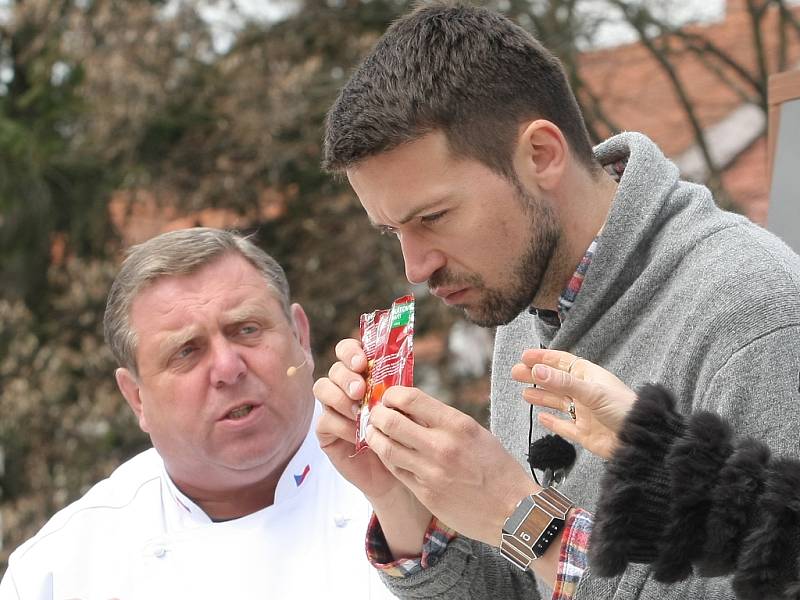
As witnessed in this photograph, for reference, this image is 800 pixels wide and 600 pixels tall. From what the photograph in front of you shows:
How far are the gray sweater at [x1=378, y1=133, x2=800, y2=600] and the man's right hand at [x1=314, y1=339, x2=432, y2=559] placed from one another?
89 millimetres

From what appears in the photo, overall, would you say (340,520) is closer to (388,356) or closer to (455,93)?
(388,356)

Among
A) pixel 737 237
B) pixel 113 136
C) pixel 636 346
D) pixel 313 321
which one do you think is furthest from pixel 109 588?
pixel 113 136

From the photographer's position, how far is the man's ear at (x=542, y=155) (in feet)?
7.90

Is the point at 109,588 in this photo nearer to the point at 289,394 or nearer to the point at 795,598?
the point at 289,394

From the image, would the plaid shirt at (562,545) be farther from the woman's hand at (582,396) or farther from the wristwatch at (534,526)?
the woman's hand at (582,396)

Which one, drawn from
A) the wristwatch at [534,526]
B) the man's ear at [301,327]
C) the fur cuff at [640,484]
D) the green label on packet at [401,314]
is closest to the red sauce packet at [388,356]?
the green label on packet at [401,314]

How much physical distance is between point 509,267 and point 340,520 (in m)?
1.14

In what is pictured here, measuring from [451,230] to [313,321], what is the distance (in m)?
6.39

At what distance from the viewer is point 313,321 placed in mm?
8711

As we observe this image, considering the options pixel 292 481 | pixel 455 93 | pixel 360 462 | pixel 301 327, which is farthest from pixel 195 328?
pixel 455 93

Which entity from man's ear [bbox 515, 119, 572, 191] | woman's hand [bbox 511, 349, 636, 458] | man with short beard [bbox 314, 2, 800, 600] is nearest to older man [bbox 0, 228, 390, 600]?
man with short beard [bbox 314, 2, 800, 600]

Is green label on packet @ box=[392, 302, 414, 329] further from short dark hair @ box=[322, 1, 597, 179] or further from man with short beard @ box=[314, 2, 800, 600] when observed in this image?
short dark hair @ box=[322, 1, 597, 179]

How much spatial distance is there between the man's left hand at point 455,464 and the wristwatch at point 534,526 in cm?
3

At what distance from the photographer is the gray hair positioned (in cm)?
345
